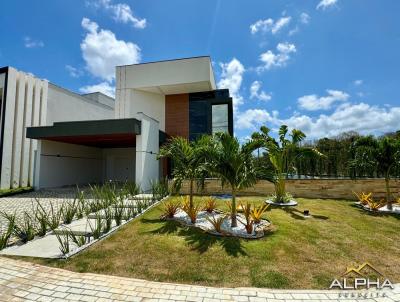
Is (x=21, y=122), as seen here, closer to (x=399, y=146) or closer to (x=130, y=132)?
(x=130, y=132)

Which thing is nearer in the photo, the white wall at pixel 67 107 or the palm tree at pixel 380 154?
the palm tree at pixel 380 154

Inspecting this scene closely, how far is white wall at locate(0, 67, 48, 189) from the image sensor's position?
50.1 ft

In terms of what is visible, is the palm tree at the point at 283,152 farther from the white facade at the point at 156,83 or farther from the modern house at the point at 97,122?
the white facade at the point at 156,83

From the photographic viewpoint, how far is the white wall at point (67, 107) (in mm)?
18753

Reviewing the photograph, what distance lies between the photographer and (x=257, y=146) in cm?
632

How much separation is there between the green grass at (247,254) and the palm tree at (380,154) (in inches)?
126

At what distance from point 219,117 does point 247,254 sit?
13.6 m

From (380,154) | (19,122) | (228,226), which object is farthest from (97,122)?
(380,154)

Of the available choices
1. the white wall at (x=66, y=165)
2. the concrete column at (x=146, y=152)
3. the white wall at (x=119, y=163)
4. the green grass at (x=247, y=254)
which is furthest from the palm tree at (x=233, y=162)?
the white wall at (x=119, y=163)

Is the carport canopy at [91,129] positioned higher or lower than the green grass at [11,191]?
higher

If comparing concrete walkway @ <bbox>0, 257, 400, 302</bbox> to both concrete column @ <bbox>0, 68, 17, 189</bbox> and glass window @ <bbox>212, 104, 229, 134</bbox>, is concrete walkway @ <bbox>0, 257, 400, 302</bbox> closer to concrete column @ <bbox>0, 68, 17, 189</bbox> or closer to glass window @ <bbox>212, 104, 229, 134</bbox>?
glass window @ <bbox>212, 104, 229, 134</bbox>

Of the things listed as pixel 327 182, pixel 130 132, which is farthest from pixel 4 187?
pixel 327 182

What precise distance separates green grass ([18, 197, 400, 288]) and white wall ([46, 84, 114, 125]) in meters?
16.8

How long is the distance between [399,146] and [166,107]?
14.5m
